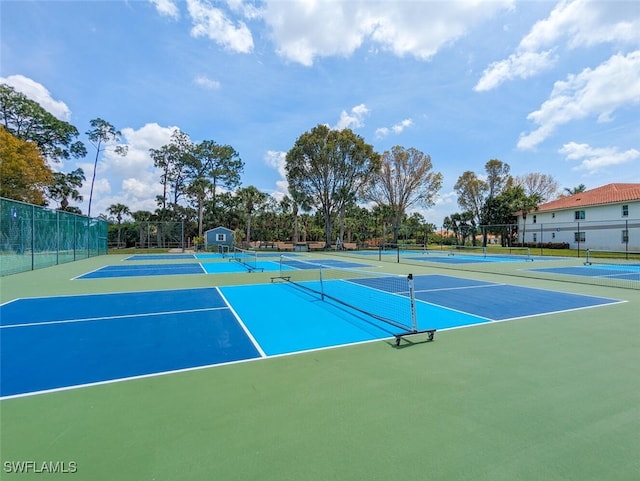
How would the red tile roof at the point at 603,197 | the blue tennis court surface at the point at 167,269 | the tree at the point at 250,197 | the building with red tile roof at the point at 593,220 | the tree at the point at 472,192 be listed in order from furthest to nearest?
the tree at the point at 472,192, the tree at the point at 250,197, the red tile roof at the point at 603,197, the building with red tile roof at the point at 593,220, the blue tennis court surface at the point at 167,269

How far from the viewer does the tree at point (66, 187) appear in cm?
3562

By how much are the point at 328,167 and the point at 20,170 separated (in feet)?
91.8

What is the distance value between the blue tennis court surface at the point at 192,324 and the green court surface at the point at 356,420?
530mm

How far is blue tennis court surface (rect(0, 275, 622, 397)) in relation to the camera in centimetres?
425

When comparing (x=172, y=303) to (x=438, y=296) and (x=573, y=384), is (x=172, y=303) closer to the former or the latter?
(x=438, y=296)

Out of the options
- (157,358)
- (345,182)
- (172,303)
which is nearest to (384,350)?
(157,358)

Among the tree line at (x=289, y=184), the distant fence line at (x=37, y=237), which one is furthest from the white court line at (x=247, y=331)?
the tree line at (x=289, y=184)

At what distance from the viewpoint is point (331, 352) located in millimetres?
4664

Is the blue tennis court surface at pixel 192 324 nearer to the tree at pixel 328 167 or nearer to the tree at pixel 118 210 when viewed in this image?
the tree at pixel 328 167

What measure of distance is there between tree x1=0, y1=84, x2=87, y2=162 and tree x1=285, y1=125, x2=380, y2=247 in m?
24.9

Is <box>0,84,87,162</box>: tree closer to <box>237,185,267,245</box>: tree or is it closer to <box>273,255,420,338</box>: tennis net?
<box>237,185,267,245</box>: tree

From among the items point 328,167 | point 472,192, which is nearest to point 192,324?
point 328,167

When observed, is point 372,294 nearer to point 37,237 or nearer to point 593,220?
point 37,237

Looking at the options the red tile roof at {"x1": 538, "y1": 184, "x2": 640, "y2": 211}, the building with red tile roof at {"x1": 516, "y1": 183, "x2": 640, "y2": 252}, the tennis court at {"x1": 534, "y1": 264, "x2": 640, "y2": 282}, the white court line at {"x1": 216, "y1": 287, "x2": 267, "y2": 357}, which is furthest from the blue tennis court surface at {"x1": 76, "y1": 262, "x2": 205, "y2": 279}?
the red tile roof at {"x1": 538, "y1": 184, "x2": 640, "y2": 211}
